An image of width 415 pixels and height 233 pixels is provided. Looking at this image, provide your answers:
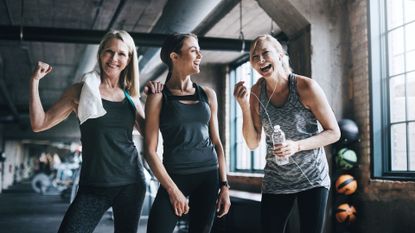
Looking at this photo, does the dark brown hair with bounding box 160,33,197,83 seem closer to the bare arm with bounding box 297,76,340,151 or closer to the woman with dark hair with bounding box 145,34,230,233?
the woman with dark hair with bounding box 145,34,230,233

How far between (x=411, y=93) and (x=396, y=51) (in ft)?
1.51

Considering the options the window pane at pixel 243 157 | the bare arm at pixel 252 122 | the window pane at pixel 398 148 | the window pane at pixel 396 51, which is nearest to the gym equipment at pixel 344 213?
the window pane at pixel 398 148

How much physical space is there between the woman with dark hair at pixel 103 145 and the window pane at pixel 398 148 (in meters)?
3.08

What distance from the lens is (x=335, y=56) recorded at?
4.62 meters

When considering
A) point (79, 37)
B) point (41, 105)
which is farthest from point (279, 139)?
point (79, 37)

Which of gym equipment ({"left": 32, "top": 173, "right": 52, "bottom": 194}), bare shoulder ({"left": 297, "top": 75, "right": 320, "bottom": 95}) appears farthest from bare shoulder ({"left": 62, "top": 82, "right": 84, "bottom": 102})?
gym equipment ({"left": 32, "top": 173, "right": 52, "bottom": 194})

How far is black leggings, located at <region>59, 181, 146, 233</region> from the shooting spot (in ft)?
6.50

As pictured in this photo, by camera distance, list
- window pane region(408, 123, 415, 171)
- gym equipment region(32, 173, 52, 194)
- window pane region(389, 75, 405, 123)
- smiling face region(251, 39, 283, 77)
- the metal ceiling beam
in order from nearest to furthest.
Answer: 1. smiling face region(251, 39, 283, 77)
2. window pane region(408, 123, 415, 171)
3. window pane region(389, 75, 405, 123)
4. the metal ceiling beam
5. gym equipment region(32, 173, 52, 194)

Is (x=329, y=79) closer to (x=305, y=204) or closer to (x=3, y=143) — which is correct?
(x=305, y=204)

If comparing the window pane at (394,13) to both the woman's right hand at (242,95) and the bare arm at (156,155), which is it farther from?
the bare arm at (156,155)

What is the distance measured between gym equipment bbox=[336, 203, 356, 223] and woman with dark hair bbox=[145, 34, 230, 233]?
2.56 metres

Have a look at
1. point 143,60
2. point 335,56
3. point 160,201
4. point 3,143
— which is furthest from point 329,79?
point 3,143

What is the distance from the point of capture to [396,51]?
4.44 m

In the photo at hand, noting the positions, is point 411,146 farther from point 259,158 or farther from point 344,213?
point 259,158
